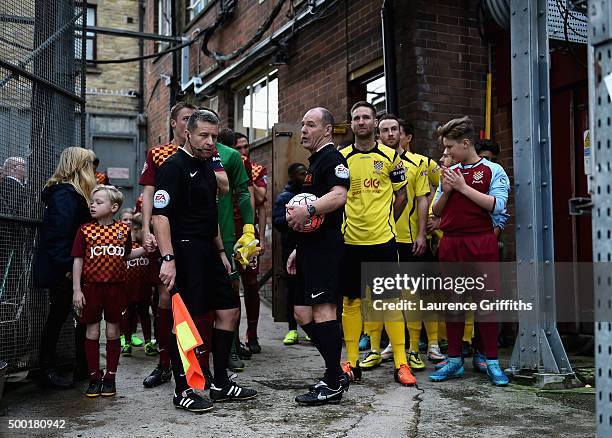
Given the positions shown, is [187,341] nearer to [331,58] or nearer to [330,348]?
[330,348]

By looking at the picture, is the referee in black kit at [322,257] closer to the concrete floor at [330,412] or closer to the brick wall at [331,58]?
the concrete floor at [330,412]

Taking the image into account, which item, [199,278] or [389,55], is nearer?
[199,278]

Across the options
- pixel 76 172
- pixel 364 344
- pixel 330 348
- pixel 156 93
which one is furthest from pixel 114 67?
pixel 330 348

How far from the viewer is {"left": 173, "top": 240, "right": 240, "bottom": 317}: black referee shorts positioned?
4.72 metres

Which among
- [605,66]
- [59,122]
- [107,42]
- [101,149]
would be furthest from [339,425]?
[107,42]

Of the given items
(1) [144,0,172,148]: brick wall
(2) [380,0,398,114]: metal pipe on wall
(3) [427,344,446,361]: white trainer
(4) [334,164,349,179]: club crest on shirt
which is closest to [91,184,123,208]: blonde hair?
(4) [334,164,349,179]: club crest on shirt

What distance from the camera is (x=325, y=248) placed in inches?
191

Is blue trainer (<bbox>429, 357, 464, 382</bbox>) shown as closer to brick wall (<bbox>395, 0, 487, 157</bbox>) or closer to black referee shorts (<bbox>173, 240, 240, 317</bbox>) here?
black referee shorts (<bbox>173, 240, 240, 317</bbox>)

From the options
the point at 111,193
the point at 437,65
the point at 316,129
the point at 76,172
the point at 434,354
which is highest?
the point at 437,65

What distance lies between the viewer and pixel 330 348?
4840 millimetres

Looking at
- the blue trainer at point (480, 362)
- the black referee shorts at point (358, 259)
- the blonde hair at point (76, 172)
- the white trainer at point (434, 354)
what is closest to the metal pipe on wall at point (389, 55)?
the white trainer at point (434, 354)

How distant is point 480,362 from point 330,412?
5.98 ft

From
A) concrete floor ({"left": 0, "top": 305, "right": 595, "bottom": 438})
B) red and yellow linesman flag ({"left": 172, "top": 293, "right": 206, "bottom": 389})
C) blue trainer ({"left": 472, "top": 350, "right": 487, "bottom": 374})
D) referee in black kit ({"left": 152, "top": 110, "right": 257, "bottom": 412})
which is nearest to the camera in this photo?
concrete floor ({"left": 0, "top": 305, "right": 595, "bottom": 438})

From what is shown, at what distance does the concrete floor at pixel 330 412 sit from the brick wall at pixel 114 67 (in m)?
17.7
